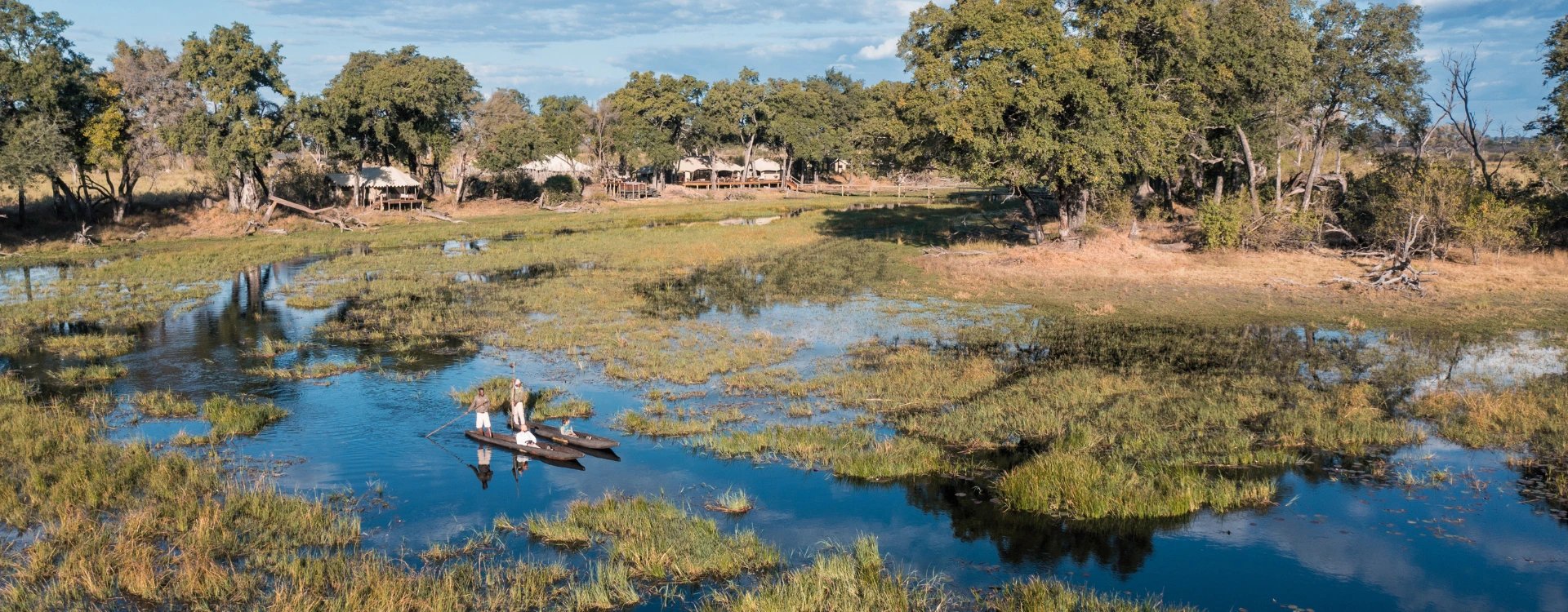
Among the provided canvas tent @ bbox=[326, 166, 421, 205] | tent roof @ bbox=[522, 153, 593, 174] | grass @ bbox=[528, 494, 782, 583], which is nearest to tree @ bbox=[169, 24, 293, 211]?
canvas tent @ bbox=[326, 166, 421, 205]

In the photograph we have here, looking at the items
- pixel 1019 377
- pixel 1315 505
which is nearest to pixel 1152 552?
pixel 1315 505

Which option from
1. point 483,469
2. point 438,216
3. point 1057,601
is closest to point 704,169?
point 438,216

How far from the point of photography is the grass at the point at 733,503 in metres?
16.3

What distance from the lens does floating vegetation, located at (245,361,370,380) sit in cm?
2530

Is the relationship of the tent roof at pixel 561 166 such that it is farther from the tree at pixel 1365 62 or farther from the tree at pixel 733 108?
the tree at pixel 1365 62

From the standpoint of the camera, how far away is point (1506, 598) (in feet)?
42.9

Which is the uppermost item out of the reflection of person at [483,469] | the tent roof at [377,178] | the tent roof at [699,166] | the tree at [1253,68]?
the tree at [1253,68]

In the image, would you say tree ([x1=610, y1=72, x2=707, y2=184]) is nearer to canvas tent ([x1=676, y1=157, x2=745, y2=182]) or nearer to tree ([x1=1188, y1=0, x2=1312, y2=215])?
canvas tent ([x1=676, y1=157, x2=745, y2=182])

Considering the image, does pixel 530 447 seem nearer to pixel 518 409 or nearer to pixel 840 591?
pixel 518 409

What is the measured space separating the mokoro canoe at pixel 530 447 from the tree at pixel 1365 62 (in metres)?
38.6

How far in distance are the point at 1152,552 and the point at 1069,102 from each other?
1291 inches

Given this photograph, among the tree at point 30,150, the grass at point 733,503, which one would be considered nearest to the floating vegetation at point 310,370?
the grass at point 733,503

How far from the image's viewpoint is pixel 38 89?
50281mm

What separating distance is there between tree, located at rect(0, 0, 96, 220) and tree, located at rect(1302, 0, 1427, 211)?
204 feet
